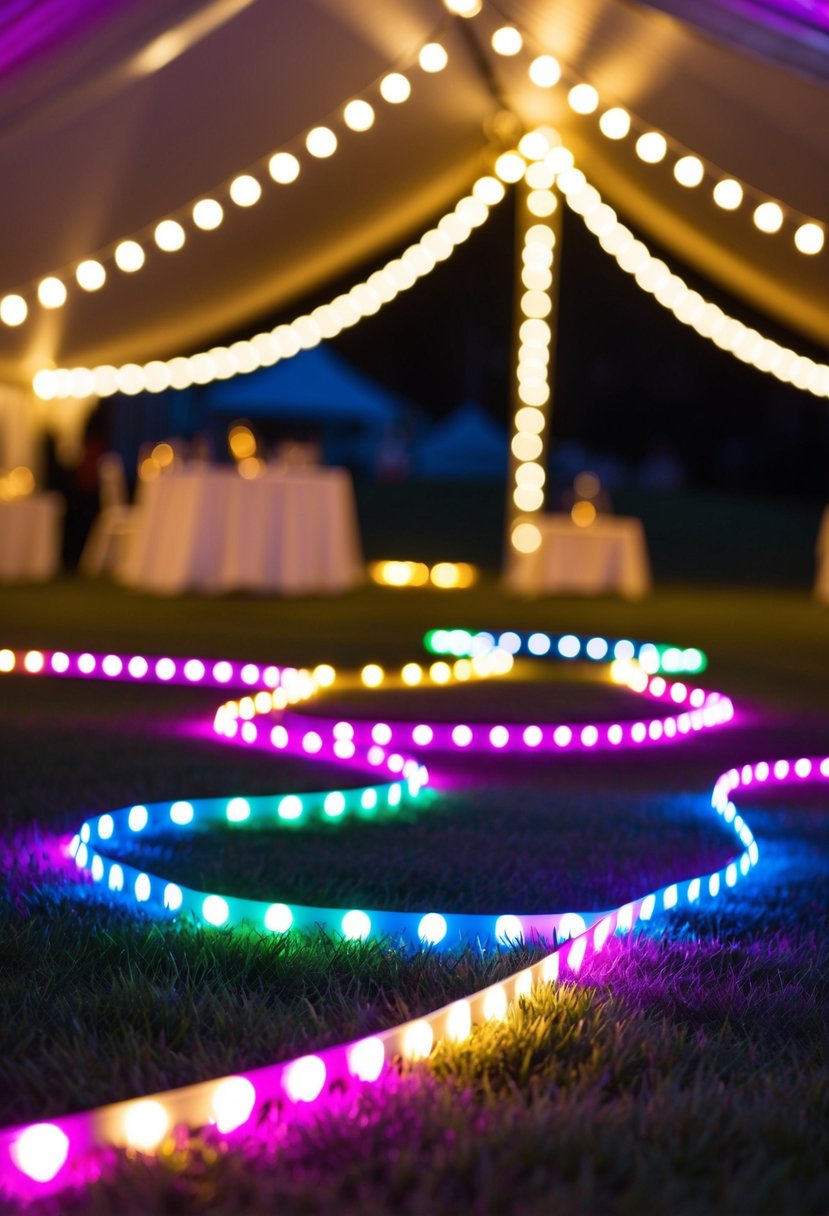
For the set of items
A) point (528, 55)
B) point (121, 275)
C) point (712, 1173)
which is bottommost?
point (712, 1173)

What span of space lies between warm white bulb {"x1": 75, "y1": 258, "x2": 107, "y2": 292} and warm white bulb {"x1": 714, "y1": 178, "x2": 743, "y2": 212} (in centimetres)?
275

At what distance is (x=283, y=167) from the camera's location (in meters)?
6.50

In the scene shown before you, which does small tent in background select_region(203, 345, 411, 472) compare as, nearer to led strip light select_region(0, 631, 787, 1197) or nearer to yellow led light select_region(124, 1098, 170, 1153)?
led strip light select_region(0, 631, 787, 1197)

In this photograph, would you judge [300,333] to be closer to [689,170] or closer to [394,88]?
[394,88]

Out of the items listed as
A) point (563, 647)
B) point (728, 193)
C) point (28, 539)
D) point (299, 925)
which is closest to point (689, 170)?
point (728, 193)

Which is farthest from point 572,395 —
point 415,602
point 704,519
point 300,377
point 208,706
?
point 208,706

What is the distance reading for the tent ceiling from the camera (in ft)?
16.7

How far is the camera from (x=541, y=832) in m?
2.73

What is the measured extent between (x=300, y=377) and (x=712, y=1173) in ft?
61.6

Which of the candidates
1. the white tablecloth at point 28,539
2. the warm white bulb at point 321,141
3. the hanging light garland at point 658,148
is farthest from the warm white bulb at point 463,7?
the white tablecloth at point 28,539

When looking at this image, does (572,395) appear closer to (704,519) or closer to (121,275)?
(704,519)

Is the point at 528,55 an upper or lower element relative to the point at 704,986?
upper

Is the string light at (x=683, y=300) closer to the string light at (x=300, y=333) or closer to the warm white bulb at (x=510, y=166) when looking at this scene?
the warm white bulb at (x=510, y=166)

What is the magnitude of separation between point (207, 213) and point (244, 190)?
200 mm
